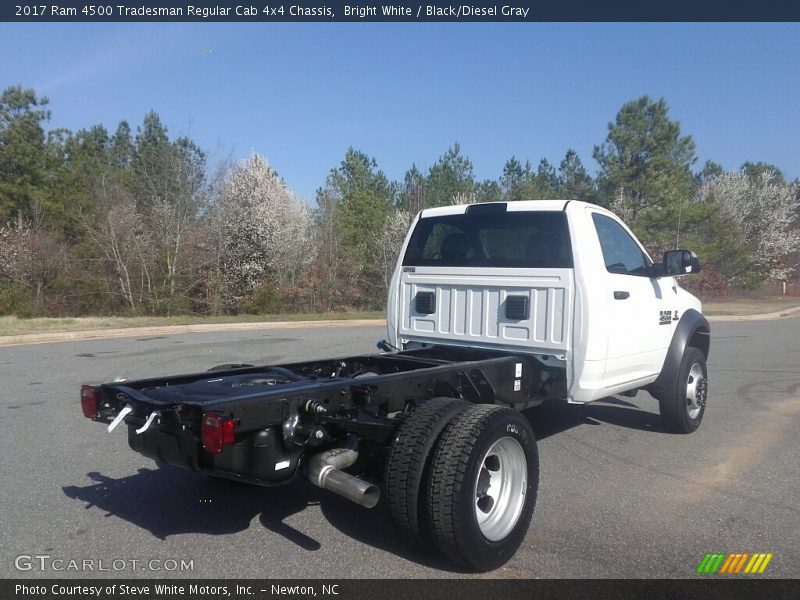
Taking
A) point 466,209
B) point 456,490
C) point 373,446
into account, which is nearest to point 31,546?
point 373,446

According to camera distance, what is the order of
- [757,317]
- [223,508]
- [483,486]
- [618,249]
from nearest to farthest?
[483,486], [223,508], [618,249], [757,317]

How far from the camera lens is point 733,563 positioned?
12.6 ft

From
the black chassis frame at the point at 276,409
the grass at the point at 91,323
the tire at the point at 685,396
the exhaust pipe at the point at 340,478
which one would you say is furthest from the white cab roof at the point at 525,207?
the grass at the point at 91,323

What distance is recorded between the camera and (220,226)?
1117 inches

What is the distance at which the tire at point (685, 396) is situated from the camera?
642 cm

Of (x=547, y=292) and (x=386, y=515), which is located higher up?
(x=547, y=292)

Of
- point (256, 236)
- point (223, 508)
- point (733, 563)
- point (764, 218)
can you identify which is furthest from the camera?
point (764, 218)

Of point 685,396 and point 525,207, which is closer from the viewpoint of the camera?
point 525,207

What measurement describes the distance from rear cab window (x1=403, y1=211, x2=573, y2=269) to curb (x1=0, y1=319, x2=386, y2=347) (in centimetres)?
1212

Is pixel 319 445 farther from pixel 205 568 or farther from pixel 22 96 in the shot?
pixel 22 96

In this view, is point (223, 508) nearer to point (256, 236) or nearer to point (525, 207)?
point (525, 207)

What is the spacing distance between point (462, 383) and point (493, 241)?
181 centimetres

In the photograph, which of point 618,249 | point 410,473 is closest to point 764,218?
point 618,249

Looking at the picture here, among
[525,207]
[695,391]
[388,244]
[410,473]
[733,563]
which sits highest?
[388,244]
